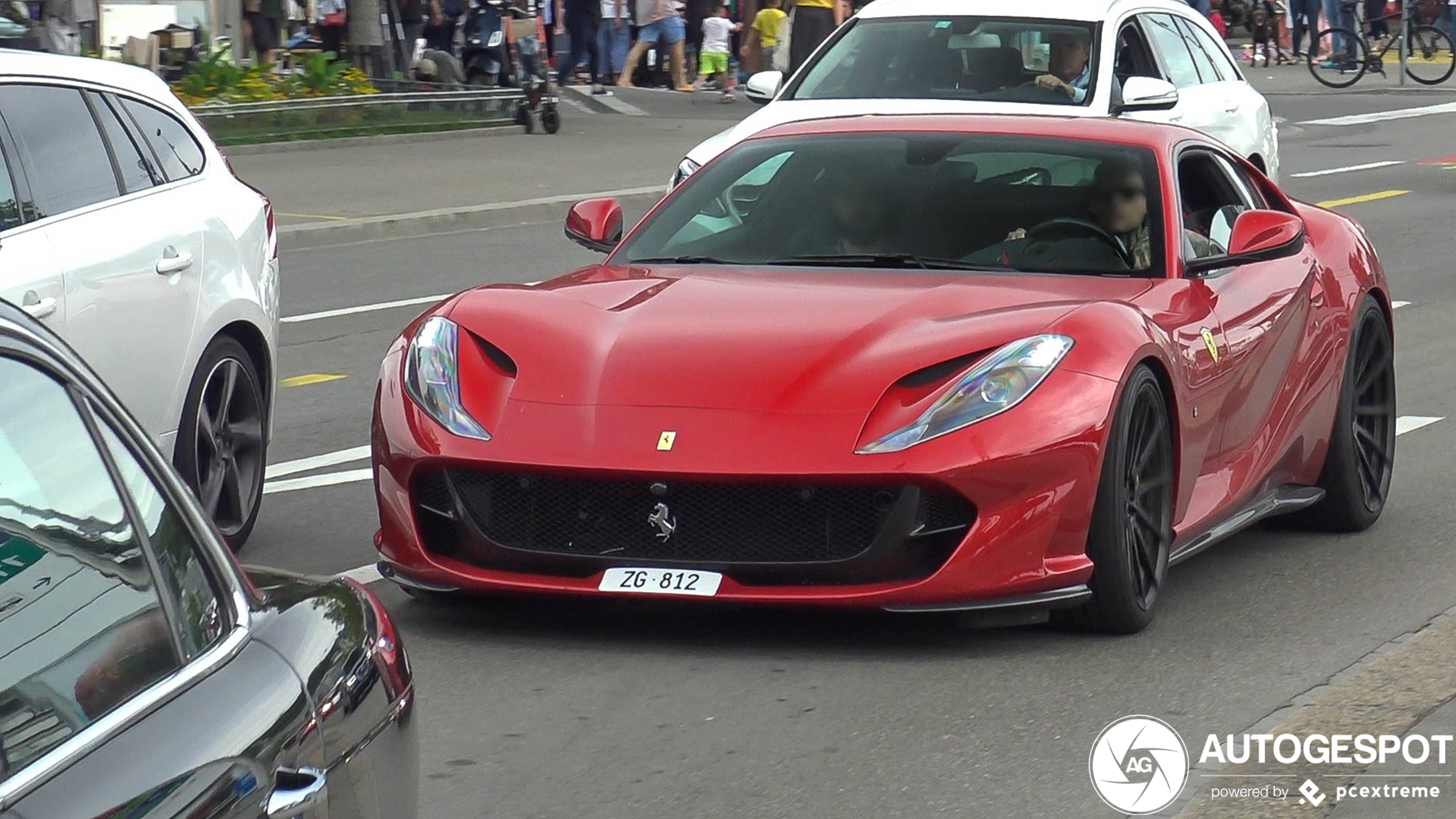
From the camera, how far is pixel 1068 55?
45.3ft

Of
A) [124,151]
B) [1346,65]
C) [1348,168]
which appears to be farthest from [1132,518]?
[1346,65]

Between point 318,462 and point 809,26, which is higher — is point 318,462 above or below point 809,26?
above

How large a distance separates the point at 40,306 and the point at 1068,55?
8.47 m

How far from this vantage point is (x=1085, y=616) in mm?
6195

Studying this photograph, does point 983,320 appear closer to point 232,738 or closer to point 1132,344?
point 1132,344

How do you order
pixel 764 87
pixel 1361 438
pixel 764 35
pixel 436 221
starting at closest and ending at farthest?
pixel 1361 438
pixel 764 87
pixel 436 221
pixel 764 35

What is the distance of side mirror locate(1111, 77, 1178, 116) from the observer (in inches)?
520

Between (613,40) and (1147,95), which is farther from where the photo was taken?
(613,40)

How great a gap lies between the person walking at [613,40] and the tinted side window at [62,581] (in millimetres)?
31446

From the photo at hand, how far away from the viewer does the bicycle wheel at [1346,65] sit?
37.0 m

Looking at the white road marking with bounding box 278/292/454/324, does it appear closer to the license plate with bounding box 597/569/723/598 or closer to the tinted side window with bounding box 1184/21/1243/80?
the tinted side window with bounding box 1184/21/1243/80

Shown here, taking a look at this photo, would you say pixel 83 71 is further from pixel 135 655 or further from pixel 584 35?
pixel 584 35

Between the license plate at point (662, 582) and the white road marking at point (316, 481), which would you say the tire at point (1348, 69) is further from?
the license plate at point (662, 582)

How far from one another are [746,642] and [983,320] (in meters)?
0.97
